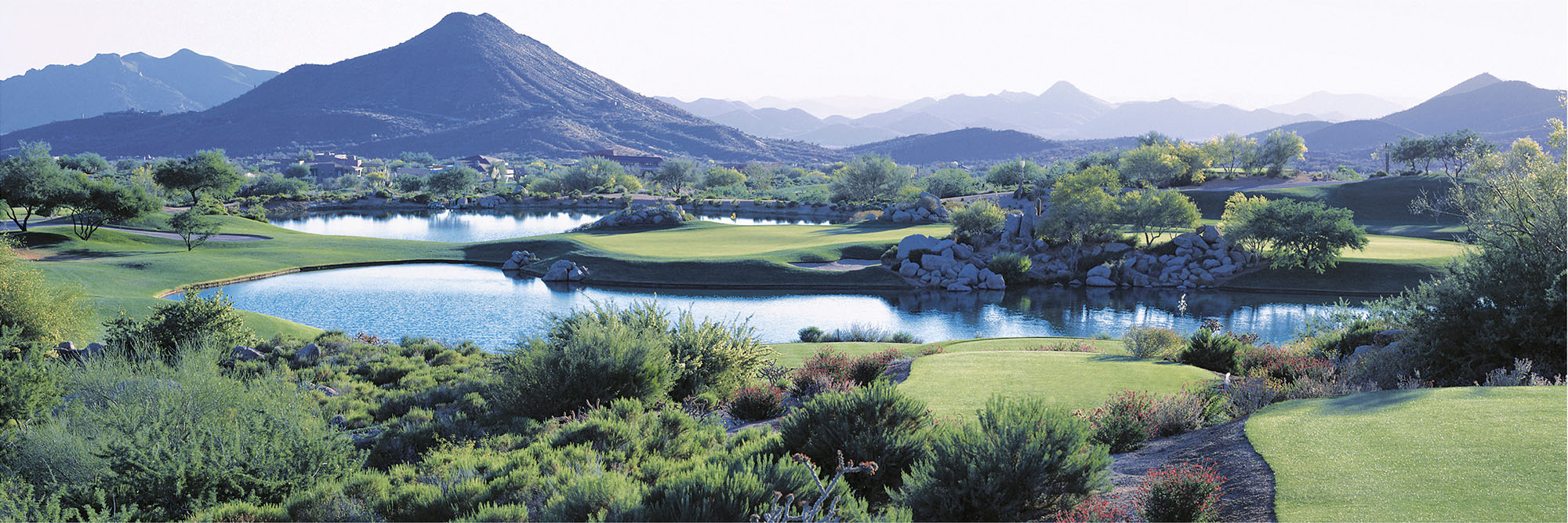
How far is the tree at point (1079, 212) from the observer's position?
42.8 m

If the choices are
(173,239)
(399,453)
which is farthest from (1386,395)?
(173,239)

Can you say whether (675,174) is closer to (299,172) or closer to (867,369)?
(299,172)

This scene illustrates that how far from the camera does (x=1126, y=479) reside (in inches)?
309

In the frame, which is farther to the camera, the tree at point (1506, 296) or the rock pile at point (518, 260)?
the rock pile at point (518, 260)

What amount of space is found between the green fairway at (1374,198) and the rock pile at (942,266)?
96.1ft

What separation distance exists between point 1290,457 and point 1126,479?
1.42 m

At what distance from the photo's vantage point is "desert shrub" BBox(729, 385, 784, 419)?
12.7 meters

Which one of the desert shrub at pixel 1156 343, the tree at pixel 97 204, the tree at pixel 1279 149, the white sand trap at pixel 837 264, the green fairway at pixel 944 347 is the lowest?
the green fairway at pixel 944 347

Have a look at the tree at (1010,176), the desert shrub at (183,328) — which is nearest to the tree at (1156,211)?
the desert shrub at (183,328)

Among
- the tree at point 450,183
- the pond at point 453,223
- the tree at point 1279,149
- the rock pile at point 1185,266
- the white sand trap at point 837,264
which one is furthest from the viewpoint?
the tree at point 450,183

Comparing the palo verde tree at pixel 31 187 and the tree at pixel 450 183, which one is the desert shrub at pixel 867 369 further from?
the tree at pixel 450 183

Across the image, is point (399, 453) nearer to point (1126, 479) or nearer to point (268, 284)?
point (1126, 479)

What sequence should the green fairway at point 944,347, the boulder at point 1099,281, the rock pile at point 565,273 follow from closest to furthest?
the green fairway at point 944,347, the boulder at point 1099,281, the rock pile at point 565,273

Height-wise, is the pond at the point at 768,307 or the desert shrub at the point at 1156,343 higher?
the desert shrub at the point at 1156,343
